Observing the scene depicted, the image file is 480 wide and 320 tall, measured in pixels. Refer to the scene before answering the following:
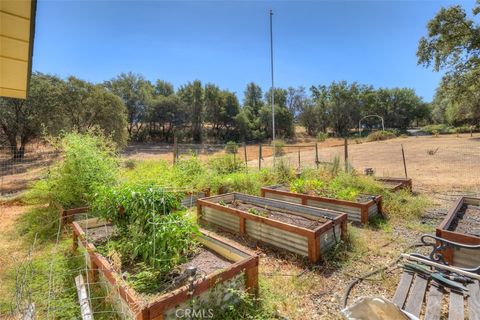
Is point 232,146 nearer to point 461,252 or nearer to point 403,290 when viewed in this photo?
point 461,252

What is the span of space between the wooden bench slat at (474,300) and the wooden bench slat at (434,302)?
0.21m

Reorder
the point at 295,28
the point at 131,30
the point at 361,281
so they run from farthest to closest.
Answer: the point at 295,28 < the point at 131,30 < the point at 361,281

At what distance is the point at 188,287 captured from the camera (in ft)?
6.55

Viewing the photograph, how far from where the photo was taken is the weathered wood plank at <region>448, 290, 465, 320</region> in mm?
2068

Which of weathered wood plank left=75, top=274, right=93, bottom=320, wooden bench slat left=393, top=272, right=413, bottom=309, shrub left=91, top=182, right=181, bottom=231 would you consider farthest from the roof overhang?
wooden bench slat left=393, top=272, right=413, bottom=309

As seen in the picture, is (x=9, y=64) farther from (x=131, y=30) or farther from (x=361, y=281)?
(x=131, y=30)

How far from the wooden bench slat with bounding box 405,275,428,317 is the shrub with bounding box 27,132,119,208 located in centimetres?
474

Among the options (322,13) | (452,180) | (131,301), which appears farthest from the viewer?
(322,13)

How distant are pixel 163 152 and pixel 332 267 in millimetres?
21983

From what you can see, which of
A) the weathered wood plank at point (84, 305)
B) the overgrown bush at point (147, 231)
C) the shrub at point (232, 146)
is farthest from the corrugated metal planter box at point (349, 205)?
the shrub at point (232, 146)

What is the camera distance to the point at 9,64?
226cm

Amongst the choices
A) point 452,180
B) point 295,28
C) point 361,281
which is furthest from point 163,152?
point 361,281

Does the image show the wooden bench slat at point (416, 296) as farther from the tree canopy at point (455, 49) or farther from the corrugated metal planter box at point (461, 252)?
the tree canopy at point (455, 49)

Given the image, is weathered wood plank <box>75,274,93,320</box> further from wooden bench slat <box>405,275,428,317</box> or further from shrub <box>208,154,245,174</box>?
shrub <box>208,154,245,174</box>
